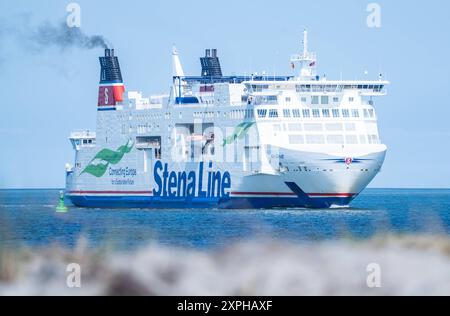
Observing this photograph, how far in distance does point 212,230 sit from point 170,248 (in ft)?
35.9

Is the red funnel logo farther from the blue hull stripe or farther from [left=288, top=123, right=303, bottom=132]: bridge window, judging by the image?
[left=288, top=123, right=303, bottom=132]: bridge window

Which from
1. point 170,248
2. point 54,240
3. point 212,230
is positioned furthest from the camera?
point 212,230

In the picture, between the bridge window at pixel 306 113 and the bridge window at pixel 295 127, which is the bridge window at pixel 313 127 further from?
the bridge window at pixel 306 113

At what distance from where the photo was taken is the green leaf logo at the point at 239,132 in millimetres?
64688

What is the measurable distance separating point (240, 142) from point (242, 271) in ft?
114

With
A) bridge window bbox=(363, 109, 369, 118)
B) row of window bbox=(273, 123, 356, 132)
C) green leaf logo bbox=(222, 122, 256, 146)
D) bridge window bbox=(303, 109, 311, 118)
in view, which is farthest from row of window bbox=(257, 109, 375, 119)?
bridge window bbox=(363, 109, 369, 118)

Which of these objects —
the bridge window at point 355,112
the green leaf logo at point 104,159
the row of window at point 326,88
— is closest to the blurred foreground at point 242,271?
the bridge window at point 355,112

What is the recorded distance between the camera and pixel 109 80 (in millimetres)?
78062

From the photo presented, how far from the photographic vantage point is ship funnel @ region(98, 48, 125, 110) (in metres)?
77.2

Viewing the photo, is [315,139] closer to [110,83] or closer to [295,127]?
[295,127]

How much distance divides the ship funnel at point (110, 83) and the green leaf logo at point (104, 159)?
2.75 metres

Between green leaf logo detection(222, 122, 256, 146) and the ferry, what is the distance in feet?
0.17
